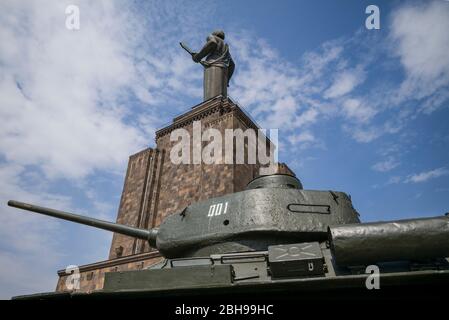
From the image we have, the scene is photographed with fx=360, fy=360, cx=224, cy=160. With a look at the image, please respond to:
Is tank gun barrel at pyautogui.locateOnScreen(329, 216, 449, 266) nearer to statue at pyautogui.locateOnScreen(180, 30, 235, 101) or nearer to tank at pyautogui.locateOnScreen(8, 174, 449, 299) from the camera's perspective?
tank at pyautogui.locateOnScreen(8, 174, 449, 299)

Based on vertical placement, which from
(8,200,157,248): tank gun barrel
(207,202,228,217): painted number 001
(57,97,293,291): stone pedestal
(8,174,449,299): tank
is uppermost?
(57,97,293,291): stone pedestal

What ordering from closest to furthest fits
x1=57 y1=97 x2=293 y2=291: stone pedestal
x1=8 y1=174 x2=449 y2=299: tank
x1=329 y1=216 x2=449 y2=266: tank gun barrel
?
x1=8 y1=174 x2=449 y2=299: tank → x1=329 y1=216 x2=449 y2=266: tank gun barrel → x1=57 y1=97 x2=293 y2=291: stone pedestal

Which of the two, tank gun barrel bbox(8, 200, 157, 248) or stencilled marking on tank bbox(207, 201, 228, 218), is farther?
tank gun barrel bbox(8, 200, 157, 248)

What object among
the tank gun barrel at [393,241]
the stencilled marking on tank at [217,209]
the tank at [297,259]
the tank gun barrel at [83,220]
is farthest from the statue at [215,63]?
the tank gun barrel at [393,241]

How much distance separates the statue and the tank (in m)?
14.9

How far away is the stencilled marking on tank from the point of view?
5.53 metres

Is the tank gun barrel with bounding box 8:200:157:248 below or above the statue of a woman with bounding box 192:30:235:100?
below

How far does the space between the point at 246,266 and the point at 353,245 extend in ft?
3.95

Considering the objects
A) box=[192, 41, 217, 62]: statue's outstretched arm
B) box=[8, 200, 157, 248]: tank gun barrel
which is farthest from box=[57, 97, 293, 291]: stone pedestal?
box=[8, 200, 157, 248]: tank gun barrel

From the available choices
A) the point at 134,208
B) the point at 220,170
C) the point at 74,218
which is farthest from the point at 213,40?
the point at 74,218

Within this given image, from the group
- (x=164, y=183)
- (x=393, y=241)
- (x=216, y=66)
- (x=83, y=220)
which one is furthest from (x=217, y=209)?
(x=216, y=66)

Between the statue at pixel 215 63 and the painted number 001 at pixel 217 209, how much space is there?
46.6 feet

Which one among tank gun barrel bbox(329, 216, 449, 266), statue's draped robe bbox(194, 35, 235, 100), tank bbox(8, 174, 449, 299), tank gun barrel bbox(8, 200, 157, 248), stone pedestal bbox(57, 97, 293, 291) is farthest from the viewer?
statue's draped robe bbox(194, 35, 235, 100)

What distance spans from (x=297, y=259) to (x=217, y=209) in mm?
2183
